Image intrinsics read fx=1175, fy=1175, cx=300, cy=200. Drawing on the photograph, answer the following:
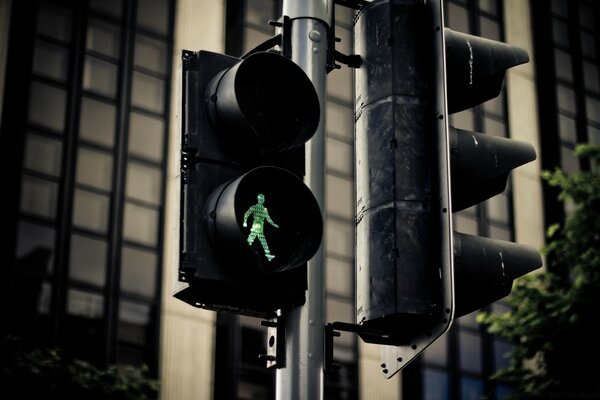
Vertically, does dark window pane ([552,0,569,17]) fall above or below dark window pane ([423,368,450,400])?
above

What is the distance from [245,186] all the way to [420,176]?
0.90 m

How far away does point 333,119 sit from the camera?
104 feet

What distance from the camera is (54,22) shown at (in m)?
27.8

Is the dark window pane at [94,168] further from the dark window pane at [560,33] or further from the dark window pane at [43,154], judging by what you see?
the dark window pane at [560,33]

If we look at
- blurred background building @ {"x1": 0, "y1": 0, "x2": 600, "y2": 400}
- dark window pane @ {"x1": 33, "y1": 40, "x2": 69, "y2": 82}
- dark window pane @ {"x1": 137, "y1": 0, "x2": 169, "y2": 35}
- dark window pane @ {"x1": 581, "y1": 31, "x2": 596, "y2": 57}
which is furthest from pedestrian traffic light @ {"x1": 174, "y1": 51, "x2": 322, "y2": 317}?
dark window pane @ {"x1": 581, "y1": 31, "x2": 596, "y2": 57}

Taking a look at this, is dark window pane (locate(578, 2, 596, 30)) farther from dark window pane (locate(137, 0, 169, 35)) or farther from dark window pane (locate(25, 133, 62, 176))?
dark window pane (locate(25, 133, 62, 176))

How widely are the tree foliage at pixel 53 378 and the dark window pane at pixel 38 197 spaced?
427 cm

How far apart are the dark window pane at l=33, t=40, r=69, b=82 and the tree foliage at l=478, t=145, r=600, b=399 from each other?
1243 cm

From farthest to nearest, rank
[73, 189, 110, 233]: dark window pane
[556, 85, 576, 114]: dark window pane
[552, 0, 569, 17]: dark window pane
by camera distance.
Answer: [552, 0, 569, 17]: dark window pane, [556, 85, 576, 114]: dark window pane, [73, 189, 110, 233]: dark window pane

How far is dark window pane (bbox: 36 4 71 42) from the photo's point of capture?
27.7 metres

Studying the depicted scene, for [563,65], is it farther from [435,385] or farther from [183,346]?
[183,346]

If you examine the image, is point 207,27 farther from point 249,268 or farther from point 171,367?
point 249,268

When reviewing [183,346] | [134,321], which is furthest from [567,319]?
[134,321]

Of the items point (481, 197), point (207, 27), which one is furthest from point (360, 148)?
point (207, 27)
